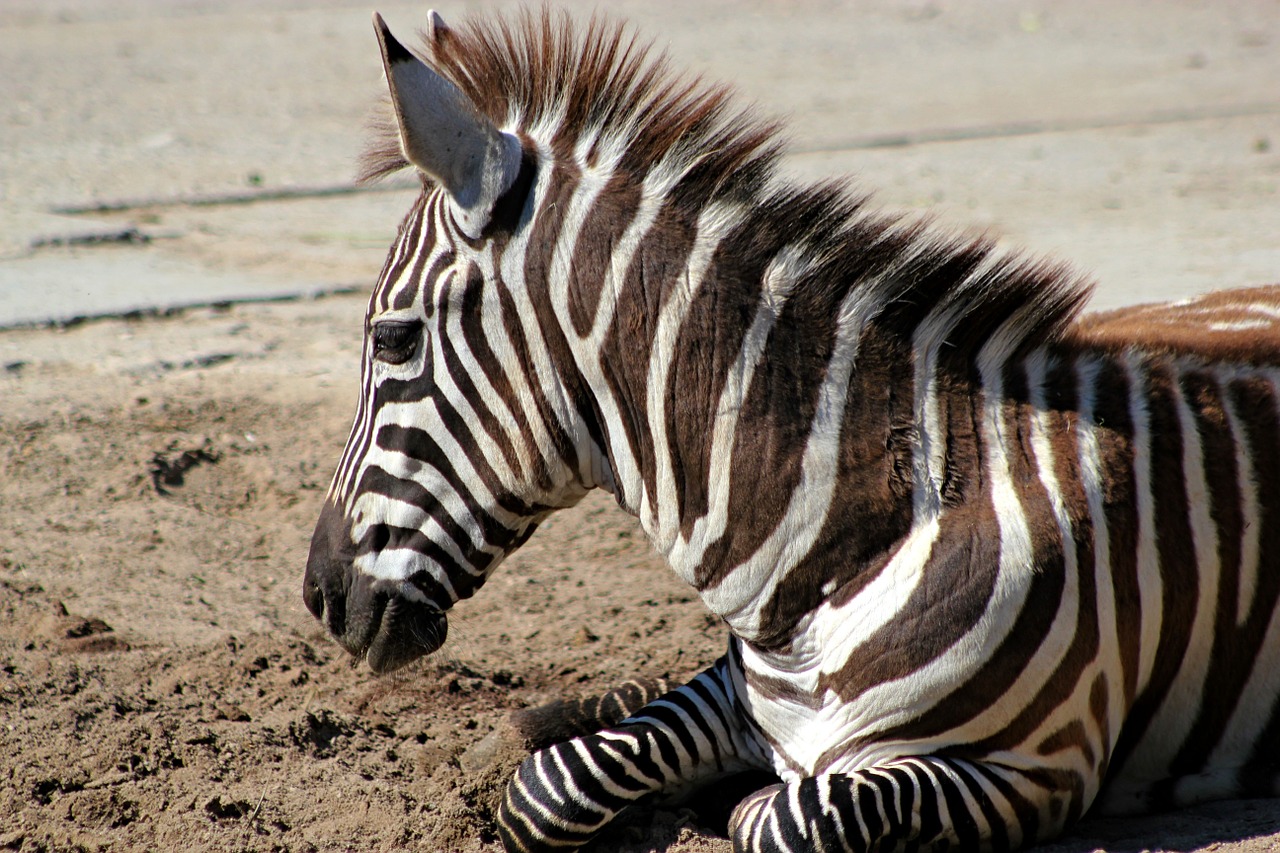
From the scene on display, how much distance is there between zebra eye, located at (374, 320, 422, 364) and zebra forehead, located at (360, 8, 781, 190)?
486 mm

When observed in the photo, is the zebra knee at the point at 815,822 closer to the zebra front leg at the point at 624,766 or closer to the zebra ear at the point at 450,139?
the zebra front leg at the point at 624,766

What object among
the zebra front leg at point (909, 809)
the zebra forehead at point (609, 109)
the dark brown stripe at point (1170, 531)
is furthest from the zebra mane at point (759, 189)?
the zebra front leg at point (909, 809)

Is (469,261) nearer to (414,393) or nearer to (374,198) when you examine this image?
(414,393)

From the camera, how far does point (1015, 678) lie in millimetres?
2584

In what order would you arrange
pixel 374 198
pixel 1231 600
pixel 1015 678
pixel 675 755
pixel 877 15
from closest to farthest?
pixel 1015 678 < pixel 1231 600 < pixel 675 755 < pixel 374 198 < pixel 877 15

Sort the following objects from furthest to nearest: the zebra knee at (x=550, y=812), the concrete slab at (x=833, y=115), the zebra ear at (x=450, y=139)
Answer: the concrete slab at (x=833, y=115) < the zebra knee at (x=550, y=812) < the zebra ear at (x=450, y=139)

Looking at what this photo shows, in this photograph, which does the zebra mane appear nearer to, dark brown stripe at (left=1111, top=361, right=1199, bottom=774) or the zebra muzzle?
dark brown stripe at (left=1111, top=361, right=1199, bottom=774)

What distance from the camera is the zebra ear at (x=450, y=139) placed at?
251cm

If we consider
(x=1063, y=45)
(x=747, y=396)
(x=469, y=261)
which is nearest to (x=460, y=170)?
(x=469, y=261)

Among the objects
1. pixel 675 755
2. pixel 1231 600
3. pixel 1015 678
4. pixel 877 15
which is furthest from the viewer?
pixel 877 15

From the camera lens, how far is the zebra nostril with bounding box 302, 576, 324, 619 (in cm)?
304

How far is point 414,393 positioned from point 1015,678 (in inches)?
55.3

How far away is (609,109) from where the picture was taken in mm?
2738

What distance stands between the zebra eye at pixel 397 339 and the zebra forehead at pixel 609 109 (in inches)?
19.1
